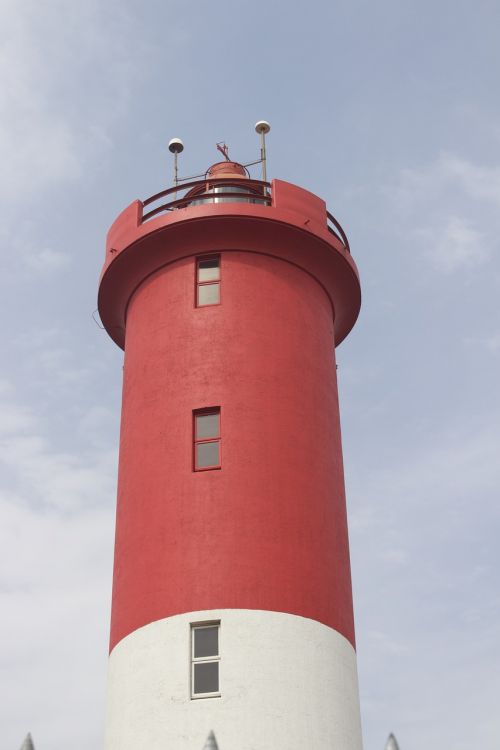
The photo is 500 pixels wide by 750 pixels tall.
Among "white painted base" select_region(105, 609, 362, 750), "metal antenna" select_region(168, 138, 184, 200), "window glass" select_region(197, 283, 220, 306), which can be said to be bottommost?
"white painted base" select_region(105, 609, 362, 750)

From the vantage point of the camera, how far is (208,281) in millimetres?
25922

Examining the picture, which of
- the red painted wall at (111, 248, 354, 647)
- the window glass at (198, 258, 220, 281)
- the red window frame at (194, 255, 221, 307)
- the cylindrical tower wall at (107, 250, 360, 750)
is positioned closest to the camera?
the cylindrical tower wall at (107, 250, 360, 750)

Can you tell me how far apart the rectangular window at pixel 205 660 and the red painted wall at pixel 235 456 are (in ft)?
1.73

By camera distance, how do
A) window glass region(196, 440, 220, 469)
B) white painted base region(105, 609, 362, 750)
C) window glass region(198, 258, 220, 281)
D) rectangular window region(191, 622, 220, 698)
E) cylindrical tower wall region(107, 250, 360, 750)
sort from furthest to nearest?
1. window glass region(198, 258, 220, 281)
2. window glass region(196, 440, 220, 469)
3. cylindrical tower wall region(107, 250, 360, 750)
4. rectangular window region(191, 622, 220, 698)
5. white painted base region(105, 609, 362, 750)

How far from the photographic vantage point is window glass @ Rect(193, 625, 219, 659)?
21.2m

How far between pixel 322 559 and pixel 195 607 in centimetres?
305

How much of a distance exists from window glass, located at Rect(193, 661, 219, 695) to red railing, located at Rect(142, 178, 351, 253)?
11457mm

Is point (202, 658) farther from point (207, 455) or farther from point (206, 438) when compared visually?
point (206, 438)

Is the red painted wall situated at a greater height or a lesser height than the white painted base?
greater

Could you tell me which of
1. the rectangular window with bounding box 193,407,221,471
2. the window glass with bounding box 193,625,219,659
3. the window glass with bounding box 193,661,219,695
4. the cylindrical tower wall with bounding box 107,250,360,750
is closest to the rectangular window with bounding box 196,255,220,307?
the cylindrical tower wall with bounding box 107,250,360,750

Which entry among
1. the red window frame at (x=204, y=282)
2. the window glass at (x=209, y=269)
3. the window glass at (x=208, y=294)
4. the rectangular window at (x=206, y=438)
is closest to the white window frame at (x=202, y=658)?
the rectangular window at (x=206, y=438)

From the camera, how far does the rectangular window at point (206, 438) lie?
76.6 feet

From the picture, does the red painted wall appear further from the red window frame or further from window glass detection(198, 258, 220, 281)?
window glass detection(198, 258, 220, 281)

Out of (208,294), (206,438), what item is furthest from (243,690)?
(208,294)
